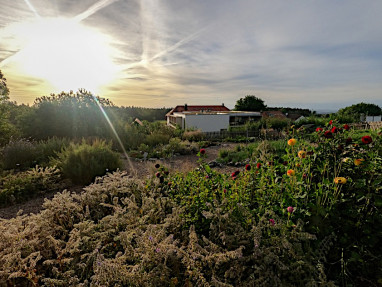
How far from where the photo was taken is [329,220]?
2.14m

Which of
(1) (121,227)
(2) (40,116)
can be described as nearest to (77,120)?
(2) (40,116)

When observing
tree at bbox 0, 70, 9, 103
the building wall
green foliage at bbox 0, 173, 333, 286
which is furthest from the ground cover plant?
the building wall

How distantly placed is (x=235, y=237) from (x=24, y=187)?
4781mm

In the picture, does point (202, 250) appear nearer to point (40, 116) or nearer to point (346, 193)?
point (346, 193)

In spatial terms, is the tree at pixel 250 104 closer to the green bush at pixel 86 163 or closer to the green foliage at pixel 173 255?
the green bush at pixel 86 163

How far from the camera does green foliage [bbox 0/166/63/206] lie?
15.0ft

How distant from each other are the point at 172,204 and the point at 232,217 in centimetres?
81

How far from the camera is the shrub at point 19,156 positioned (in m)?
6.89

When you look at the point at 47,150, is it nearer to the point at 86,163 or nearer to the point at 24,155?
the point at 24,155

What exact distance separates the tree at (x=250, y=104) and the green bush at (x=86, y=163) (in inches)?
1592

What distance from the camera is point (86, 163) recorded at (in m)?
5.64

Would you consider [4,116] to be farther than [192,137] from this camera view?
No

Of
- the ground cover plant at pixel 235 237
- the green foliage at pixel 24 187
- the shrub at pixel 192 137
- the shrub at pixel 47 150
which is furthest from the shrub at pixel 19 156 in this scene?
the shrub at pixel 192 137

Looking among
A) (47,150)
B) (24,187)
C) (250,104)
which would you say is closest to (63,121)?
(47,150)
